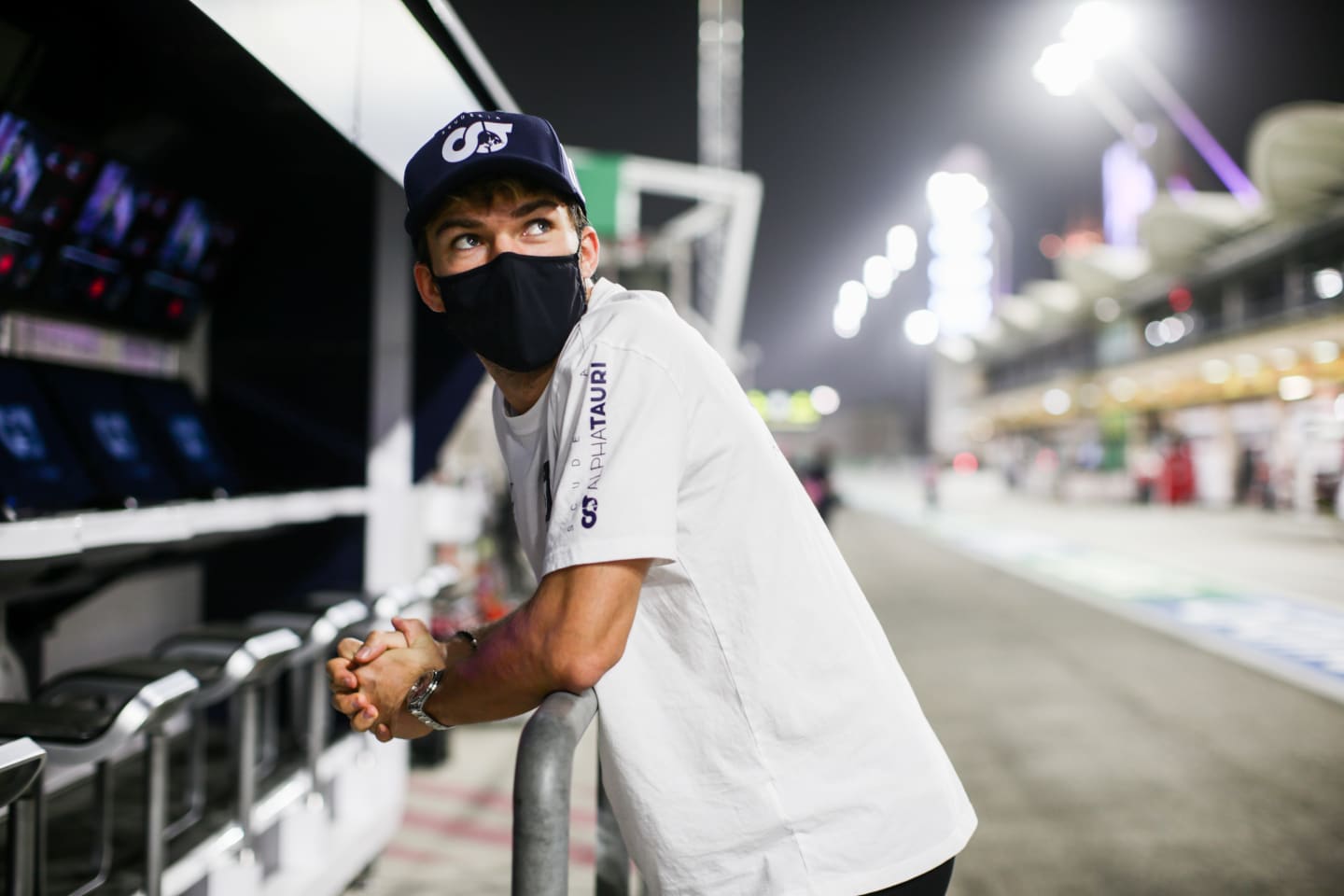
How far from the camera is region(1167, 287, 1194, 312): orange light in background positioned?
33.1 metres

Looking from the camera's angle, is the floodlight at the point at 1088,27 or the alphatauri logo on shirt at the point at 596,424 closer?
the alphatauri logo on shirt at the point at 596,424

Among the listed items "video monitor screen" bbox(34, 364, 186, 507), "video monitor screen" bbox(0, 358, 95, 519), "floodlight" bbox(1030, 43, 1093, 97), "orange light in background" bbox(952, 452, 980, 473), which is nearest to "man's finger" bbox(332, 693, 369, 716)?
"video monitor screen" bbox(0, 358, 95, 519)

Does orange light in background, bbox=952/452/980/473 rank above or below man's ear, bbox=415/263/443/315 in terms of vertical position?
above

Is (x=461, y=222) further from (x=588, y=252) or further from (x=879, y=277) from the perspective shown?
(x=879, y=277)

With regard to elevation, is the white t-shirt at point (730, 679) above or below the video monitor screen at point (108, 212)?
below

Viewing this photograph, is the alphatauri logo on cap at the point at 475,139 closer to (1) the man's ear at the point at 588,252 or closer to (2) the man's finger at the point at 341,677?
(1) the man's ear at the point at 588,252

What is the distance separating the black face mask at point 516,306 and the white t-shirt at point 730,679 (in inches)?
3.5

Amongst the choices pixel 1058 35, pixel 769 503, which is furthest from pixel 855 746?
pixel 1058 35

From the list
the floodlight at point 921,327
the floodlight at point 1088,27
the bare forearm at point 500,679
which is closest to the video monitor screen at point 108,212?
the bare forearm at point 500,679

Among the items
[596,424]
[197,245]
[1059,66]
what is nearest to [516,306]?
[596,424]

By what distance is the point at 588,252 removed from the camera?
1.30 meters

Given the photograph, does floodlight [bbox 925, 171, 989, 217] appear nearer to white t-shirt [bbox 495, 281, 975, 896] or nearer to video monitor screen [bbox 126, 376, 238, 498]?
video monitor screen [bbox 126, 376, 238, 498]

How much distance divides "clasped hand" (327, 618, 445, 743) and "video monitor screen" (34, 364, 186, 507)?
2.22 m

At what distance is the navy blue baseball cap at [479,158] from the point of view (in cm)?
110
